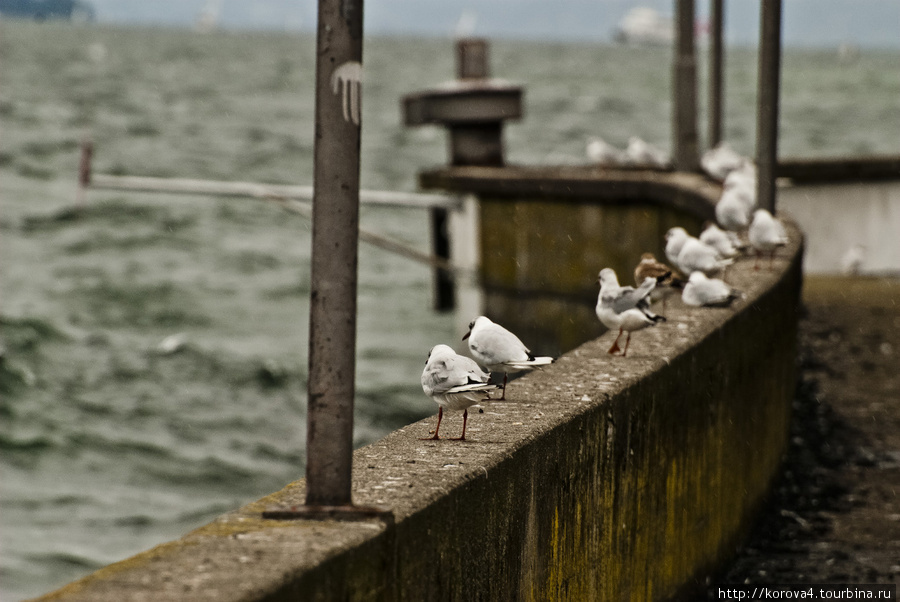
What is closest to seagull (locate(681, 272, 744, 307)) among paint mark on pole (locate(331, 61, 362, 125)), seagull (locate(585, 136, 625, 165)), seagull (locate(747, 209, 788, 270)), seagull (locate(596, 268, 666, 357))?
seagull (locate(596, 268, 666, 357))

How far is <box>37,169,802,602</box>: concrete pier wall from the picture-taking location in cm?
332

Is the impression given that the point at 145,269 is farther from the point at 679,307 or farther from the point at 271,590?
the point at 271,590

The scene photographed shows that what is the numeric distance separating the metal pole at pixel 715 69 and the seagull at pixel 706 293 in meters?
8.41

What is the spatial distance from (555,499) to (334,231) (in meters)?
1.51

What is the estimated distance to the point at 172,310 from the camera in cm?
2495

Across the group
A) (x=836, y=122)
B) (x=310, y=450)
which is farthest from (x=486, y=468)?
(x=836, y=122)

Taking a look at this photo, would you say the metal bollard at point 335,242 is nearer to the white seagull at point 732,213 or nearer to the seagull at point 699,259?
the seagull at point 699,259

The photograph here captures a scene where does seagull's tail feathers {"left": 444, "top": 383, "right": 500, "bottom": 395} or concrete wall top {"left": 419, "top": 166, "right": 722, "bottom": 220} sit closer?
seagull's tail feathers {"left": 444, "top": 383, "right": 500, "bottom": 395}

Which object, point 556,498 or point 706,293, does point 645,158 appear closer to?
point 706,293

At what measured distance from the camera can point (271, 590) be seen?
10.1ft

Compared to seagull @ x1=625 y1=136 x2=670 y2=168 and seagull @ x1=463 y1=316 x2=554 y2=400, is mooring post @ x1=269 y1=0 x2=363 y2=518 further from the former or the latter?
seagull @ x1=625 y1=136 x2=670 y2=168

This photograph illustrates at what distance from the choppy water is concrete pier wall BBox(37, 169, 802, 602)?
6826mm

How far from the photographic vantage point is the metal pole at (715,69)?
14930 mm

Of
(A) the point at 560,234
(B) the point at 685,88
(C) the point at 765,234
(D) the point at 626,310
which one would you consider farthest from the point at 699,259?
(A) the point at 560,234
